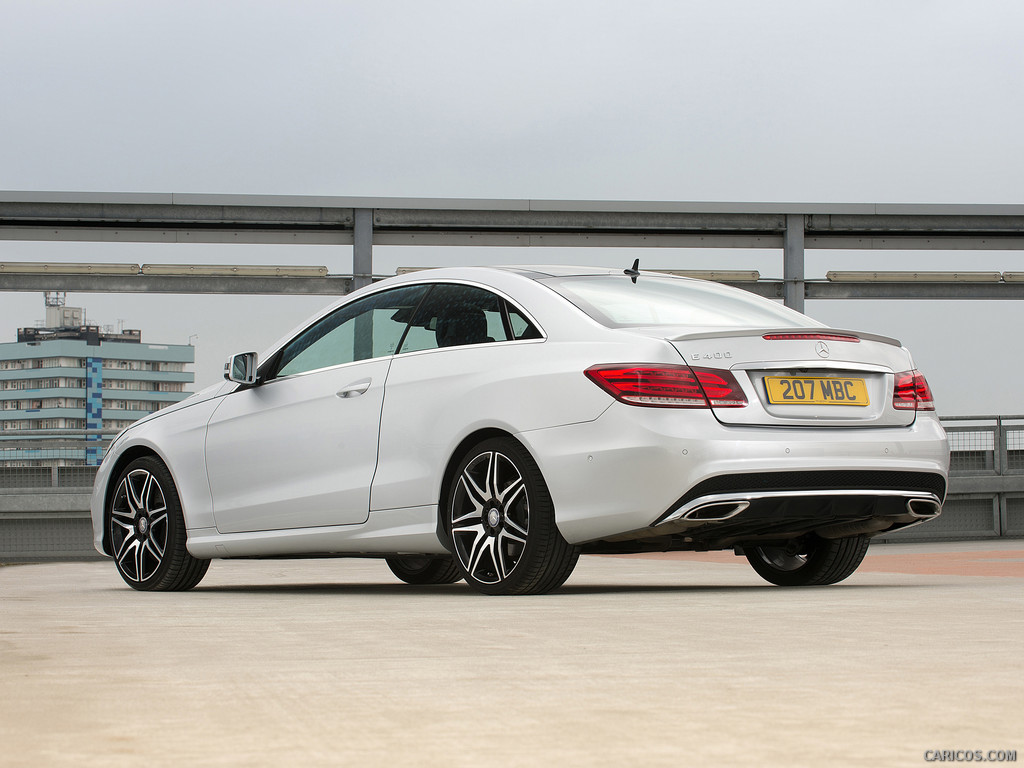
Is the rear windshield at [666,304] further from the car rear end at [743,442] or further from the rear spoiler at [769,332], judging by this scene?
the rear spoiler at [769,332]

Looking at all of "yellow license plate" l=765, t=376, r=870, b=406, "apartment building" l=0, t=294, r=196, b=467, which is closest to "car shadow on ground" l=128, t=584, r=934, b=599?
"yellow license plate" l=765, t=376, r=870, b=406

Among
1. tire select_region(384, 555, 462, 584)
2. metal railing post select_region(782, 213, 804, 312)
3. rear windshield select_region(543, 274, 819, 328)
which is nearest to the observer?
rear windshield select_region(543, 274, 819, 328)

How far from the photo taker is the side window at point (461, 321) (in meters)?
6.52

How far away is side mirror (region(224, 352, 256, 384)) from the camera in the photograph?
7633 mm

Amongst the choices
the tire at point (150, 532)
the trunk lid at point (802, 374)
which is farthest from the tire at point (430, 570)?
the trunk lid at point (802, 374)

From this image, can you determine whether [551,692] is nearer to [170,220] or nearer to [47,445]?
[170,220]

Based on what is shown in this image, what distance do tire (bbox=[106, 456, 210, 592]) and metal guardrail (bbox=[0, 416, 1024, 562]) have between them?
30.6 feet

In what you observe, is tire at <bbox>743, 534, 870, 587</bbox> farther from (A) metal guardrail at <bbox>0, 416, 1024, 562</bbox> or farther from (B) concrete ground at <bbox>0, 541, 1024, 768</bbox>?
(A) metal guardrail at <bbox>0, 416, 1024, 562</bbox>

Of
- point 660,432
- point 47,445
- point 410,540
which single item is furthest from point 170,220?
point 660,432

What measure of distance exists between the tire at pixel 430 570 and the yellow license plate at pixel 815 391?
123 inches

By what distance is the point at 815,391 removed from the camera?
605cm

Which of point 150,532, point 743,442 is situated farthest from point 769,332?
point 150,532

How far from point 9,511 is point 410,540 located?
1189cm

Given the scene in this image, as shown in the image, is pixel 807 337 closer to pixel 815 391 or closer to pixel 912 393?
pixel 815 391
